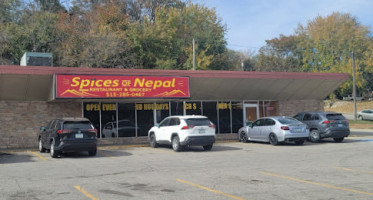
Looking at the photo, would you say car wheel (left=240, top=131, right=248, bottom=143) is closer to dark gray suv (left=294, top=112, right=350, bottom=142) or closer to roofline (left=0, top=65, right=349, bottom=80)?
roofline (left=0, top=65, right=349, bottom=80)

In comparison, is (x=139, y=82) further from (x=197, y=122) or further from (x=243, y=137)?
(x=243, y=137)

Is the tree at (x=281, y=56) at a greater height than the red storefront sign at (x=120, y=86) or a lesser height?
greater

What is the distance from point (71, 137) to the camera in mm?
15898

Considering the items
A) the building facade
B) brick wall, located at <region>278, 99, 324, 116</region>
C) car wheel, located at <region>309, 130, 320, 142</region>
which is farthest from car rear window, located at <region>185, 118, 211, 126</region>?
brick wall, located at <region>278, 99, 324, 116</region>

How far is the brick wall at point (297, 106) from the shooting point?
27.7m

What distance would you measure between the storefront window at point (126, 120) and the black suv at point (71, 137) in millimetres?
6633

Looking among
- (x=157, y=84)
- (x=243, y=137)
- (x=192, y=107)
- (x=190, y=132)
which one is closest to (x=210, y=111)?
(x=192, y=107)

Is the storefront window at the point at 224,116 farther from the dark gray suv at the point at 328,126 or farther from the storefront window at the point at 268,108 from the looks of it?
the dark gray suv at the point at 328,126

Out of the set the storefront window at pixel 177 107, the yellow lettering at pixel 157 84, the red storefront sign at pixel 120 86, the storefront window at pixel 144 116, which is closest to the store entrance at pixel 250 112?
the storefront window at pixel 177 107

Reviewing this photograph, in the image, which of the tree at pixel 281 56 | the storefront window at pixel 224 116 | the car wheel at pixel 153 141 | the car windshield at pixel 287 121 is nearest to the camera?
the car wheel at pixel 153 141

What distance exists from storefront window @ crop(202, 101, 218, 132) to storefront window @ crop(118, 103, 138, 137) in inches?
184

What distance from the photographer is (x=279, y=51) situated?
72.5 meters

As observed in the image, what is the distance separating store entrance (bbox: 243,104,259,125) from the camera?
26.8m

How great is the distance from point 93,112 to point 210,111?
7.41 metres
